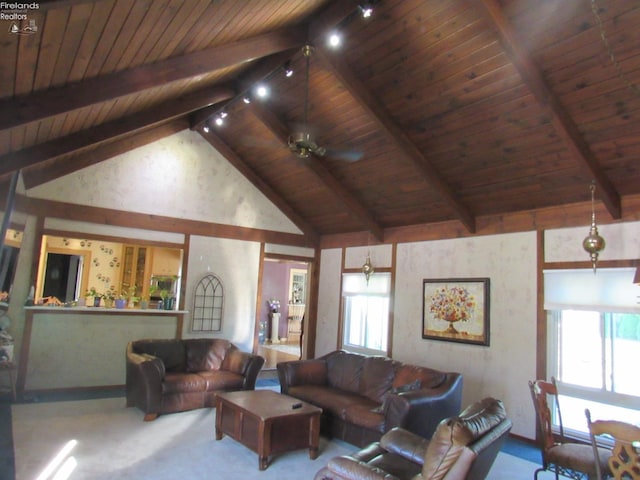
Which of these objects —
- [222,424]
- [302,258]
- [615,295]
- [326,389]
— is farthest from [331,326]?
[615,295]

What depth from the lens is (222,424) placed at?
4.57 meters

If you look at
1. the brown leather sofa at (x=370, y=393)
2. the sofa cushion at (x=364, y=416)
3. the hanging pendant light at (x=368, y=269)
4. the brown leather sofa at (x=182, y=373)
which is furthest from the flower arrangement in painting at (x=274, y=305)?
the sofa cushion at (x=364, y=416)

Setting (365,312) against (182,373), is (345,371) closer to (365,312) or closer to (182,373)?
(182,373)

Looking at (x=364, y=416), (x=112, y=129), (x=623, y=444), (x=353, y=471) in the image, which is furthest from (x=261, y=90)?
(x=623, y=444)

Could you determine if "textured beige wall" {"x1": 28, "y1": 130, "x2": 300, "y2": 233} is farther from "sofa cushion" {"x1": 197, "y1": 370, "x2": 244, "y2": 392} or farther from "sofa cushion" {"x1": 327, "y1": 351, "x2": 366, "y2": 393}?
"sofa cushion" {"x1": 327, "y1": 351, "x2": 366, "y2": 393}

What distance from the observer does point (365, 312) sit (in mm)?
7902

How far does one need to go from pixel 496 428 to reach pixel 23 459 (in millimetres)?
3817

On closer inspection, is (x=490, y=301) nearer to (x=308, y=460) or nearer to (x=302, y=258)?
(x=308, y=460)

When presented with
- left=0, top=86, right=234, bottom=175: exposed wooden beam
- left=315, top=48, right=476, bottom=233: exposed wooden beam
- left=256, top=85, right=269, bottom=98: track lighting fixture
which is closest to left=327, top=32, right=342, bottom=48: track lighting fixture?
left=315, top=48, right=476, bottom=233: exposed wooden beam

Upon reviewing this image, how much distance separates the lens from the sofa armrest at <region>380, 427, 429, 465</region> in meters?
3.17

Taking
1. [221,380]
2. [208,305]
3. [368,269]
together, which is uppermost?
[368,269]

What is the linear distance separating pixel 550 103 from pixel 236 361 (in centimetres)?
491

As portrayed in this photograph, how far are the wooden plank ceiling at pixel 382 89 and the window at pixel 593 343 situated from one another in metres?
0.84

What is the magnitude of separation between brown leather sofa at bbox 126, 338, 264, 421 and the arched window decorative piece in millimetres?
1008
